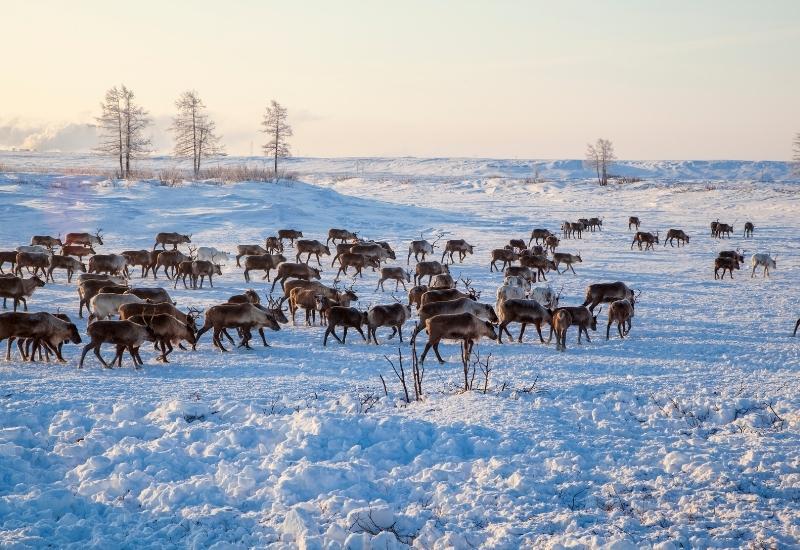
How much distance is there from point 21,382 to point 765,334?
14993mm

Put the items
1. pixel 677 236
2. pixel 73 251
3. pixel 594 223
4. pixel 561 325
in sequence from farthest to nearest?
pixel 594 223
pixel 677 236
pixel 73 251
pixel 561 325

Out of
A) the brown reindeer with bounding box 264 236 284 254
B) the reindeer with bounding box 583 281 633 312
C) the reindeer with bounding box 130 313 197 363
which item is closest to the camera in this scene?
the reindeer with bounding box 130 313 197 363

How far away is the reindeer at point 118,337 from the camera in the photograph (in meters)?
12.1

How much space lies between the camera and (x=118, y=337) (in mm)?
12242

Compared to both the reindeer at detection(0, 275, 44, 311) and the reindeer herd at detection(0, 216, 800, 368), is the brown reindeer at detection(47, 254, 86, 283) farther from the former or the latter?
the reindeer at detection(0, 275, 44, 311)

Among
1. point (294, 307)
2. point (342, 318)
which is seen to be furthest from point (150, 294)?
point (342, 318)

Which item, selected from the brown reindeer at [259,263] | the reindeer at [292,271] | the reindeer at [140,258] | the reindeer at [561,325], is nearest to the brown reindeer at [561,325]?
the reindeer at [561,325]

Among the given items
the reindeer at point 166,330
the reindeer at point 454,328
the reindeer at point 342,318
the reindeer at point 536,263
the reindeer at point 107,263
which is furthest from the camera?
the reindeer at point 536,263

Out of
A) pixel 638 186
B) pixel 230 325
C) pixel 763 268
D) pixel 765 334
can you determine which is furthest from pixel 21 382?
pixel 638 186

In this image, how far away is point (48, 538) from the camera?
6.31 m

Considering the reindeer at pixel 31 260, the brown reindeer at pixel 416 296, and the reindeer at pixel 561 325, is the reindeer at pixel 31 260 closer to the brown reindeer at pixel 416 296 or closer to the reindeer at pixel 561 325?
the brown reindeer at pixel 416 296

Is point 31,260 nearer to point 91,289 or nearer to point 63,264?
point 63,264

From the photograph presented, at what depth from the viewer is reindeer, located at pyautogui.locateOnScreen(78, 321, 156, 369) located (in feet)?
39.8

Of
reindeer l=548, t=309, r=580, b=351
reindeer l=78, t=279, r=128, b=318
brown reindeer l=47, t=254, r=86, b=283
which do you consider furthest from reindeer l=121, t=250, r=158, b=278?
reindeer l=548, t=309, r=580, b=351
